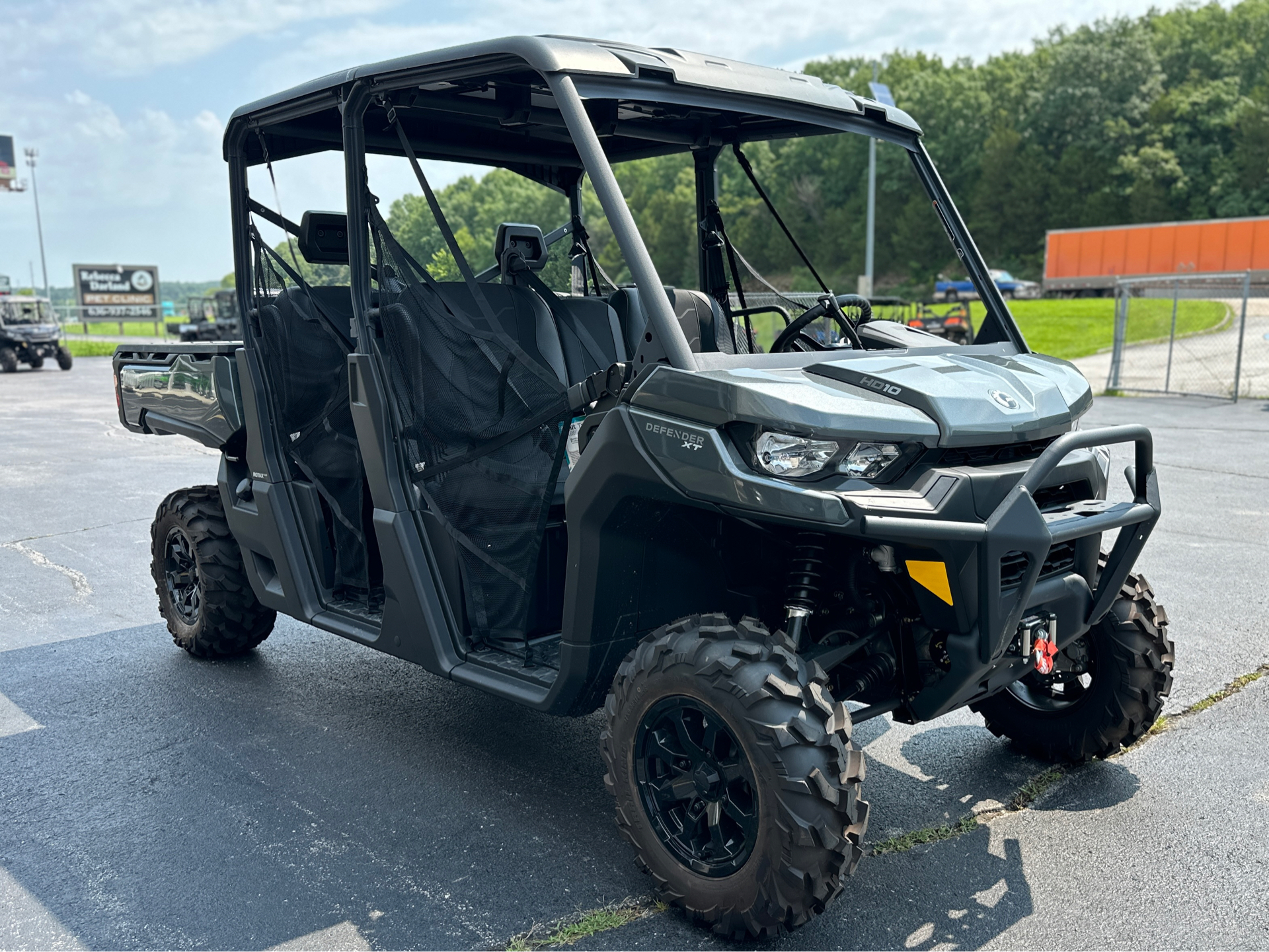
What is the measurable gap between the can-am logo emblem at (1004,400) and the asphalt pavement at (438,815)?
4.48 feet

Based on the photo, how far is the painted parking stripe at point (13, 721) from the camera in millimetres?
4295

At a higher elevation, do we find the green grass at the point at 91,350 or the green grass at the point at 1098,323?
the green grass at the point at 1098,323

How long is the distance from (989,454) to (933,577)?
1.20 ft

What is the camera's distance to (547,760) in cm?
390

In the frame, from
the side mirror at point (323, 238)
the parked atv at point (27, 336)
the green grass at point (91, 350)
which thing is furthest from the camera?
the green grass at point (91, 350)

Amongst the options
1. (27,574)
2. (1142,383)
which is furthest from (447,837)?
(1142,383)

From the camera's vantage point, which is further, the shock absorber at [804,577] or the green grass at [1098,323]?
the green grass at [1098,323]

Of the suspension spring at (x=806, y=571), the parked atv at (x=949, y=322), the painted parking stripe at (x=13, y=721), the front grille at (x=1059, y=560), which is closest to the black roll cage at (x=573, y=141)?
the suspension spring at (x=806, y=571)

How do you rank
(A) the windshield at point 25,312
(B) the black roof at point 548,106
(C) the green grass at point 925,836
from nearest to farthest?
(B) the black roof at point 548,106 < (C) the green grass at point 925,836 < (A) the windshield at point 25,312

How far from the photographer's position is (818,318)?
4.11 meters

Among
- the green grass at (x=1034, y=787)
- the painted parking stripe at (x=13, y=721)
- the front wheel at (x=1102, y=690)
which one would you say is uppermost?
the front wheel at (x=1102, y=690)

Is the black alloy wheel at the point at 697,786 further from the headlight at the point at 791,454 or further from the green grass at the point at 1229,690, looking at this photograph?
the green grass at the point at 1229,690

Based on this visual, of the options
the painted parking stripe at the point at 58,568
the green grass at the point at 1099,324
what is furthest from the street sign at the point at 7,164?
the painted parking stripe at the point at 58,568

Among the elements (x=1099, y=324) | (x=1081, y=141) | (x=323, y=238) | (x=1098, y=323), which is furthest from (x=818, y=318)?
(x=1081, y=141)
